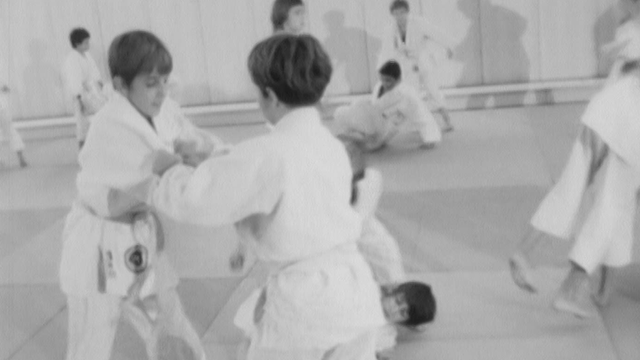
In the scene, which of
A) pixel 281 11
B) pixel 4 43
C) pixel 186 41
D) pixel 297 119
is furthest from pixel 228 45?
pixel 297 119

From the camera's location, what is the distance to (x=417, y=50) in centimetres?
965

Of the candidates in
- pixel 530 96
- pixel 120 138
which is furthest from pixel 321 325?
pixel 530 96

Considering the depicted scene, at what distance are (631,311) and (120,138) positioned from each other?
3.02m

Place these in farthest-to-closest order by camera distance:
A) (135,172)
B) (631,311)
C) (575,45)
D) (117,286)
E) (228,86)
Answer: (228,86), (575,45), (631,311), (117,286), (135,172)

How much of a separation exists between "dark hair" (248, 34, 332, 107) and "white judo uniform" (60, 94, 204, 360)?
568 millimetres

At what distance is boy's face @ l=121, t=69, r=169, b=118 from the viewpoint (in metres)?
3.36

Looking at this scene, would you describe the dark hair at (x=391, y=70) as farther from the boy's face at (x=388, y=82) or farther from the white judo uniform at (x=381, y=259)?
the white judo uniform at (x=381, y=259)

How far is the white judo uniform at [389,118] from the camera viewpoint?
884 centimetres

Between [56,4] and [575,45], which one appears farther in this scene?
[56,4]

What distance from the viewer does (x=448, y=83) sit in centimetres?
1092

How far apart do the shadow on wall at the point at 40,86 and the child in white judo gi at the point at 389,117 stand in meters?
4.66

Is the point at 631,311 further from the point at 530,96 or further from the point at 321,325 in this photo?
the point at 530,96

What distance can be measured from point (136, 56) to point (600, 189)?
7.96 ft

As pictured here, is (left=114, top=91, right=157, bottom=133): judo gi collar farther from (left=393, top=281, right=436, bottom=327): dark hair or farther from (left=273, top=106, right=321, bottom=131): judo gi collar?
(left=393, top=281, right=436, bottom=327): dark hair
